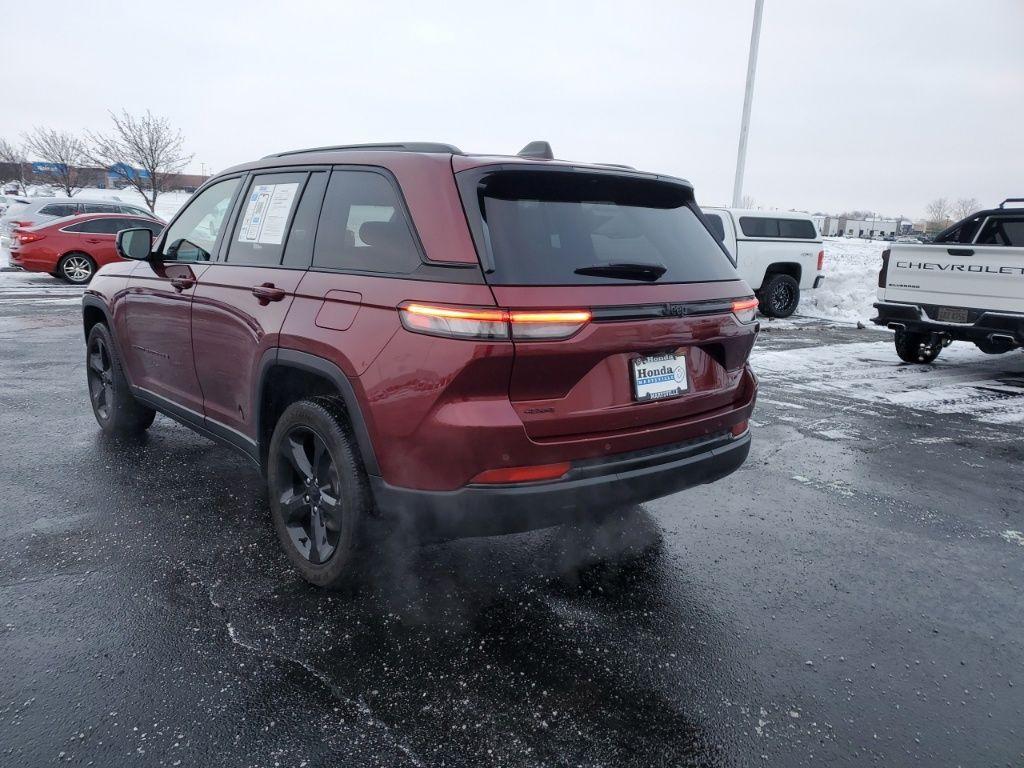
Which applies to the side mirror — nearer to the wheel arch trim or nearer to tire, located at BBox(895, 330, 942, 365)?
the wheel arch trim

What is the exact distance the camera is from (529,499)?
8.22 feet

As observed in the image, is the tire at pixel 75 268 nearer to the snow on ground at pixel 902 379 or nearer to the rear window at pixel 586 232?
the snow on ground at pixel 902 379

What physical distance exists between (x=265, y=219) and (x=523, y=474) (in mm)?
1935

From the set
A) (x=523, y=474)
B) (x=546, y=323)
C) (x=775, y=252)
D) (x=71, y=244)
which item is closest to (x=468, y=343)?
(x=546, y=323)

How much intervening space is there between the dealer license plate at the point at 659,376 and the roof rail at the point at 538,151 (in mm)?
955

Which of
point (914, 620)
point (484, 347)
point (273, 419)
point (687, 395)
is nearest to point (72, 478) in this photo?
point (273, 419)

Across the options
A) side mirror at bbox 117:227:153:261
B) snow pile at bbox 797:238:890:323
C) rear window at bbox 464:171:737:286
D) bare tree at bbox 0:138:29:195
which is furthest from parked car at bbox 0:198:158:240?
bare tree at bbox 0:138:29:195

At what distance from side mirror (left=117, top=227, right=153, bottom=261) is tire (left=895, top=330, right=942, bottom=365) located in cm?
887

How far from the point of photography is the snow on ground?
277 inches

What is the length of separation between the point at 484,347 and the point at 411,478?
0.57m

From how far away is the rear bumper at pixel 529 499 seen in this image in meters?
2.50

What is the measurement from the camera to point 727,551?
3.57 meters

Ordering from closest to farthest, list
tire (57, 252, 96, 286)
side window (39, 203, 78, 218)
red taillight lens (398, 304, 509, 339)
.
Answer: red taillight lens (398, 304, 509, 339)
tire (57, 252, 96, 286)
side window (39, 203, 78, 218)

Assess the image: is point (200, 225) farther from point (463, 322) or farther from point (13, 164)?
point (13, 164)
